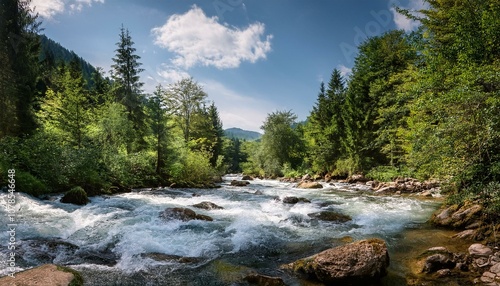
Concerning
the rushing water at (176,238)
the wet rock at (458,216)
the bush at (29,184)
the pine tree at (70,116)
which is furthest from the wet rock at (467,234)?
the pine tree at (70,116)

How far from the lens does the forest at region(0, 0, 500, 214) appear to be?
25.3ft

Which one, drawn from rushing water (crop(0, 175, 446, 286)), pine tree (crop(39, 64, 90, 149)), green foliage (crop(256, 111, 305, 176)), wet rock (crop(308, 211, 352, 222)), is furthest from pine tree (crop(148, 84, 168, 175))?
green foliage (crop(256, 111, 305, 176))

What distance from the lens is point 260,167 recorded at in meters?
45.8

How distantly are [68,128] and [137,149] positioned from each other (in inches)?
244

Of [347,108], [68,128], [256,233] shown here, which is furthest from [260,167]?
[256,233]

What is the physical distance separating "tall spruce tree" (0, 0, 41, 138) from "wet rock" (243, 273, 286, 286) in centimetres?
1673

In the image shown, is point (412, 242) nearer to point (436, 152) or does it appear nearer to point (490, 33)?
point (436, 152)

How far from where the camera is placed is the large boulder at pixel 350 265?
18.4ft

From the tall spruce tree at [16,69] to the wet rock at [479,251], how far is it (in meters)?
20.8

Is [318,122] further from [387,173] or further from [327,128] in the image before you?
[387,173]

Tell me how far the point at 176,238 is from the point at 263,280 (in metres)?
3.56

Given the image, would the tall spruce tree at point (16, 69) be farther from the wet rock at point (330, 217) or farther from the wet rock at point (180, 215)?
the wet rock at point (330, 217)

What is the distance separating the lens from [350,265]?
5.72 metres

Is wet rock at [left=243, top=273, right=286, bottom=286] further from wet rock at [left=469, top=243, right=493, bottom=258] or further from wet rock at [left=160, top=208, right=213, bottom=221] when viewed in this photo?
wet rock at [left=160, top=208, right=213, bottom=221]
